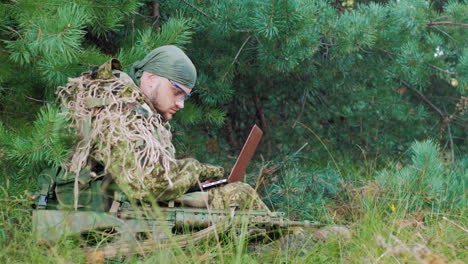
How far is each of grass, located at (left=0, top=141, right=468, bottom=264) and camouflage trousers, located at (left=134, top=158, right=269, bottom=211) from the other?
0.17 meters

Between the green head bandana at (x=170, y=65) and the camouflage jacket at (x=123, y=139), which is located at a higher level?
the green head bandana at (x=170, y=65)

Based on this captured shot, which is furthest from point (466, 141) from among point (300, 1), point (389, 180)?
point (300, 1)

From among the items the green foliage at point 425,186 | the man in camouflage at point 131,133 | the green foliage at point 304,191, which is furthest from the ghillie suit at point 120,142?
the green foliage at point 425,186

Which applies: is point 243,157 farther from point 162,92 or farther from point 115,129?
point 115,129

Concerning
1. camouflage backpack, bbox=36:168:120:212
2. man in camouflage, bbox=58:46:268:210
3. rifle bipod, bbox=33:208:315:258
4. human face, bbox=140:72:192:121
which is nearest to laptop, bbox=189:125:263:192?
man in camouflage, bbox=58:46:268:210

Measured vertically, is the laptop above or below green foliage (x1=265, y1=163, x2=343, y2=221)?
above

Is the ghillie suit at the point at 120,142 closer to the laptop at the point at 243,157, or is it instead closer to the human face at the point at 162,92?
the human face at the point at 162,92

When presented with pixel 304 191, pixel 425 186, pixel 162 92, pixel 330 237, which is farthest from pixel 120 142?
pixel 425 186

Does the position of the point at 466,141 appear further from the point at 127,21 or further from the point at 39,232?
the point at 39,232

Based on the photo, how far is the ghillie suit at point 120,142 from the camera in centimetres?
236

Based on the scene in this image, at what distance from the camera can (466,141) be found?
19.2 ft

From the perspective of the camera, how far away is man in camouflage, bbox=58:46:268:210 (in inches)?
93.0

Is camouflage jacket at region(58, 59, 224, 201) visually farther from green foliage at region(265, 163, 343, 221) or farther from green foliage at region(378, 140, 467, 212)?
green foliage at region(378, 140, 467, 212)

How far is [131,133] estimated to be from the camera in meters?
2.39
